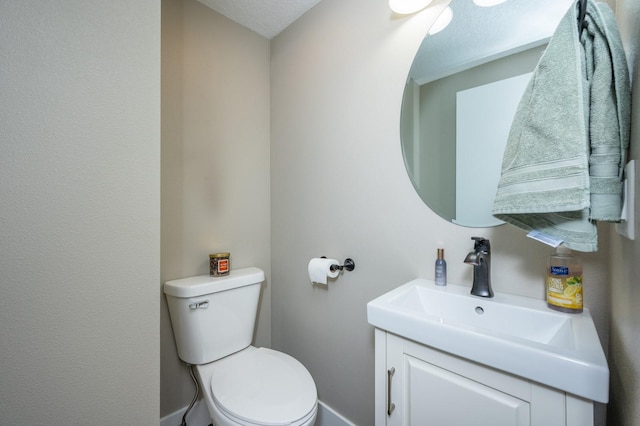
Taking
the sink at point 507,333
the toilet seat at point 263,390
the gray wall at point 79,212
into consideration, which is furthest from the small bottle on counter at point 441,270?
the gray wall at point 79,212

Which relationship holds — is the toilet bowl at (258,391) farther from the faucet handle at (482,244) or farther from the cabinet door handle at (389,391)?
the faucet handle at (482,244)

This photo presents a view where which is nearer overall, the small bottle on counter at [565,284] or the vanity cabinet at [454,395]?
the vanity cabinet at [454,395]

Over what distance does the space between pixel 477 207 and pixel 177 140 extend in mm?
1439

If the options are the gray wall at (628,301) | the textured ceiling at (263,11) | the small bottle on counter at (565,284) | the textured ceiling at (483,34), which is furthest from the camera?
the textured ceiling at (263,11)

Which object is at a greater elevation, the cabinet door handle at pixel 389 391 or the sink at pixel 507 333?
the sink at pixel 507 333

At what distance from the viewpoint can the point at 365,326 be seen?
4.16 ft

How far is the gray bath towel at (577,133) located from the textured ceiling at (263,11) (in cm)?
133

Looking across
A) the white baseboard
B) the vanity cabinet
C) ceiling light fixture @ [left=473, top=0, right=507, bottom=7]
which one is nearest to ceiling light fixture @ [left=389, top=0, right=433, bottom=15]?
ceiling light fixture @ [left=473, top=0, right=507, bottom=7]

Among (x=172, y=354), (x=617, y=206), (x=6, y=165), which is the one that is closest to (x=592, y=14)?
(x=617, y=206)

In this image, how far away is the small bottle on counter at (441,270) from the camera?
38.9 inches

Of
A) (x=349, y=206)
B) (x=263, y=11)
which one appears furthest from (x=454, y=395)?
(x=263, y=11)

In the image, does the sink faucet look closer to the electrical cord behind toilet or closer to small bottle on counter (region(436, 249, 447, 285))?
small bottle on counter (region(436, 249, 447, 285))

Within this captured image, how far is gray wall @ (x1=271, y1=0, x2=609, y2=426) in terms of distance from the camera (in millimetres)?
1044

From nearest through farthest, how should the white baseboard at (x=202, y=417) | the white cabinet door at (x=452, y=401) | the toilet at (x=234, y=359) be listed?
1. the white cabinet door at (x=452, y=401)
2. the toilet at (x=234, y=359)
3. the white baseboard at (x=202, y=417)
